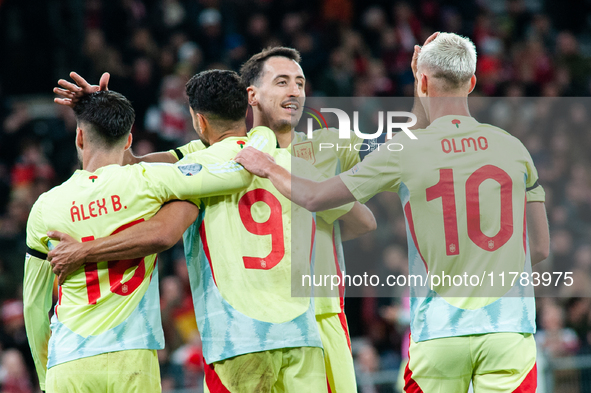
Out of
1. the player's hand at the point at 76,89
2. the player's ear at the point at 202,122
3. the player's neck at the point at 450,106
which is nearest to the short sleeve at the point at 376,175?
the player's neck at the point at 450,106

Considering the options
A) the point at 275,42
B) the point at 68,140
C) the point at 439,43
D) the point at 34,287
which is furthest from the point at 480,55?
the point at 34,287

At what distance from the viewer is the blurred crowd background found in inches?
360

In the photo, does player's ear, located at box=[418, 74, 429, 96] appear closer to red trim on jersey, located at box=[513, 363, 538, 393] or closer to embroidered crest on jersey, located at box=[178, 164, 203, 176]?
embroidered crest on jersey, located at box=[178, 164, 203, 176]

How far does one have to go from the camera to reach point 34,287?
410 cm

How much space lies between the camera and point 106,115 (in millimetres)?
4039

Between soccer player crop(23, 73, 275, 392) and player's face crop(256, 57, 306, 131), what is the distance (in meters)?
0.97

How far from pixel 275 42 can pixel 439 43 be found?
31.5 ft

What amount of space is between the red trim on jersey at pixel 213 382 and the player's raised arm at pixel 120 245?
76 centimetres

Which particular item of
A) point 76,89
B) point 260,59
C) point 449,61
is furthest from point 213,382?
point 260,59

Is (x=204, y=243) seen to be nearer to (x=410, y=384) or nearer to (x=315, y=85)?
(x=410, y=384)

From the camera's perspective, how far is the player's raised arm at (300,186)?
391cm

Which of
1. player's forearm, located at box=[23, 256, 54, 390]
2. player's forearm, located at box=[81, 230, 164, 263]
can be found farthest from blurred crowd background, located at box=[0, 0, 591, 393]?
player's forearm, located at box=[81, 230, 164, 263]

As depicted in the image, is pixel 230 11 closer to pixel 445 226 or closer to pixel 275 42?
pixel 275 42

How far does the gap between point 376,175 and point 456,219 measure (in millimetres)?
496
